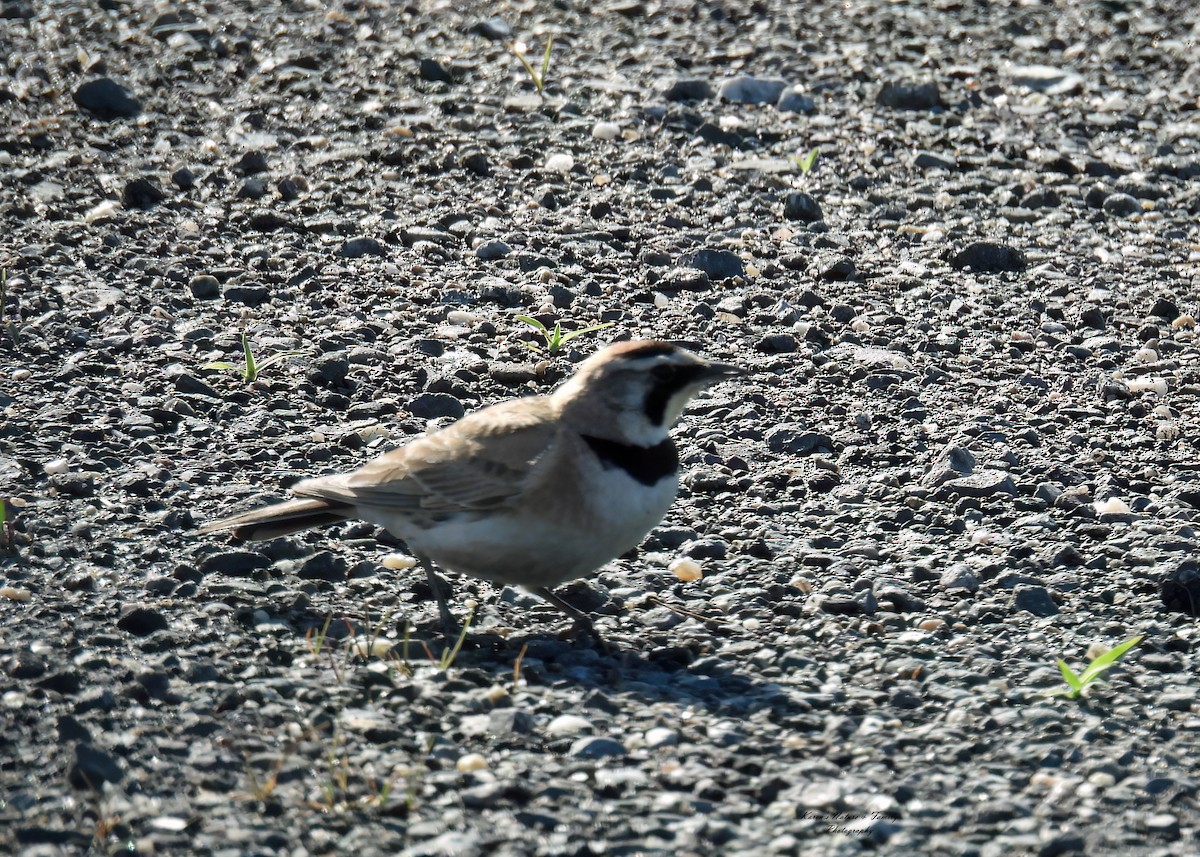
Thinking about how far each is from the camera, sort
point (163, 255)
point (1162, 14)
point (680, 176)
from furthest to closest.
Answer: point (1162, 14) < point (680, 176) < point (163, 255)

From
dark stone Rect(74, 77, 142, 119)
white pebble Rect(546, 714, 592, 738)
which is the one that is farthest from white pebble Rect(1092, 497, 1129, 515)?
dark stone Rect(74, 77, 142, 119)

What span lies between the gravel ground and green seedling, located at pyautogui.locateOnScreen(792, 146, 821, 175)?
0.23ft

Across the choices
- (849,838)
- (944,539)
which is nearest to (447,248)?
(944,539)

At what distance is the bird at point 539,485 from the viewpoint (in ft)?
16.0

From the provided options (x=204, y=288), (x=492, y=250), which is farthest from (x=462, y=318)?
(x=204, y=288)

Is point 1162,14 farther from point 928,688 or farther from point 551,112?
point 928,688

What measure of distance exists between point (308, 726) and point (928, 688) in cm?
190

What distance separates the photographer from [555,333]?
7113 millimetres

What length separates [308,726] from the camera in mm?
4406

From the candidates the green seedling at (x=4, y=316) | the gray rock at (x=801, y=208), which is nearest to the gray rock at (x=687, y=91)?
the gray rock at (x=801, y=208)

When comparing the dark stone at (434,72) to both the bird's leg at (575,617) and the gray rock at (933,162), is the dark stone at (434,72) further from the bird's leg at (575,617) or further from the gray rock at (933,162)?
the bird's leg at (575,617)

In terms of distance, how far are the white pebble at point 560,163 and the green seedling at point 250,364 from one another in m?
2.54

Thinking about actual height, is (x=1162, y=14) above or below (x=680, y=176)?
above

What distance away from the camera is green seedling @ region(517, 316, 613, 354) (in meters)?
7.11
